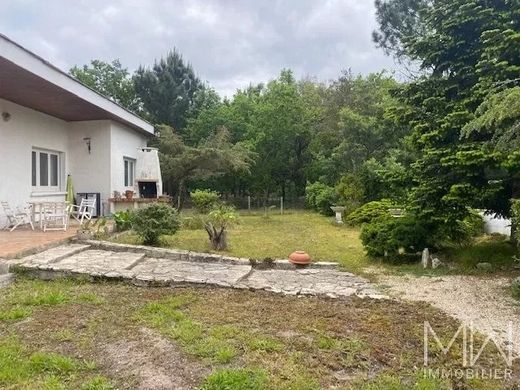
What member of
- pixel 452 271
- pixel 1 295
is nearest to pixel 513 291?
pixel 452 271

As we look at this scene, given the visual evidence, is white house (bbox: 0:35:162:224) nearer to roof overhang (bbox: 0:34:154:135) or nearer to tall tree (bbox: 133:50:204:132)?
roof overhang (bbox: 0:34:154:135)

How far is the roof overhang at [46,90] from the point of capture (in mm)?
7057

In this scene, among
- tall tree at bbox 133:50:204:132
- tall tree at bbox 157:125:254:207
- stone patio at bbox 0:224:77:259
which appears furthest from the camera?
tall tree at bbox 133:50:204:132

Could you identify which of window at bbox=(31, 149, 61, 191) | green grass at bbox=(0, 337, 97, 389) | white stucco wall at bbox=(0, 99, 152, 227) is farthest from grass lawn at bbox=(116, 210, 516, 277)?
green grass at bbox=(0, 337, 97, 389)

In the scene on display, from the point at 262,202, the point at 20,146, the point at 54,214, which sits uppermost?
the point at 20,146

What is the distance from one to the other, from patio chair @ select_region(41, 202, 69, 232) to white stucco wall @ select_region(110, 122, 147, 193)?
11.7 feet

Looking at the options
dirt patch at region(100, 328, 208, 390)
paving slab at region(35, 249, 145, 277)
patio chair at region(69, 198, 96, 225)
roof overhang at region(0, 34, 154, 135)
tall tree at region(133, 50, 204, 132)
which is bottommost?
dirt patch at region(100, 328, 208, 390)

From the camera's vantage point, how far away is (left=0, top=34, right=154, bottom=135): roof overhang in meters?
7.06

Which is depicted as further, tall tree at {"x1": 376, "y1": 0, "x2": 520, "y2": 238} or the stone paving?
tall tree at {"x1": 376, "y1": 0, "x2": 520, "y2": 238}

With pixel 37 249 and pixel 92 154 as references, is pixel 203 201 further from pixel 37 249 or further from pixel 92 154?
pixel 37 249

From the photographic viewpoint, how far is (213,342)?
3.49 meters

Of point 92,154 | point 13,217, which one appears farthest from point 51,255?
point 92,154

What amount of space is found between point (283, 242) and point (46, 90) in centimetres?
652

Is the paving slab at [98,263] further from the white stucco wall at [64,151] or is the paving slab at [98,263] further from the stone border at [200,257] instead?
the white stucco wall at [64,151]
